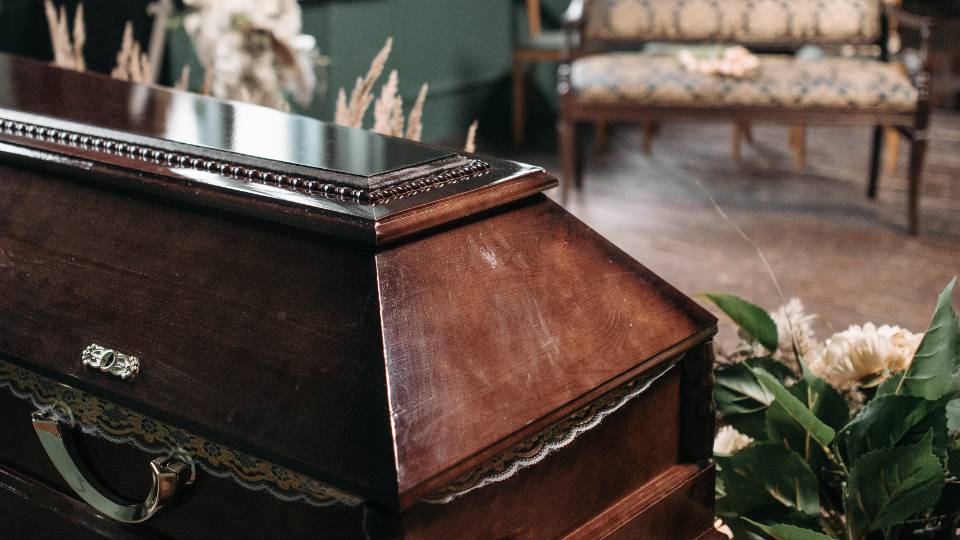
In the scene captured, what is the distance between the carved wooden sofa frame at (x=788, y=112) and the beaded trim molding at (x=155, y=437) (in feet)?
12.9

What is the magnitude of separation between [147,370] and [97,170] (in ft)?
0.83

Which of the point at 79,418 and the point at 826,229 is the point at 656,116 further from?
the point at 79,418

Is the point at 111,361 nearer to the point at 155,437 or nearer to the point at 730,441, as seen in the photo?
the point at 155,437

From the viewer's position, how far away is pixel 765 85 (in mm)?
4738

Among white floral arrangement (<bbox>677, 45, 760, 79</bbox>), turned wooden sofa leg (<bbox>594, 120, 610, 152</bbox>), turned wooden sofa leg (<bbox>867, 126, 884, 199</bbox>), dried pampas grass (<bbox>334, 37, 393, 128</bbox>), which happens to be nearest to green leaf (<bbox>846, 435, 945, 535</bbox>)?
dried pampas grass (<bbox>334, 37, 393, 128</bbox>)

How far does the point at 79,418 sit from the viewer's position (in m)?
1.11

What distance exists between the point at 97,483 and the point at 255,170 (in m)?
0.34

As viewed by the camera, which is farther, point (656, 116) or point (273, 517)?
point (656, 116)

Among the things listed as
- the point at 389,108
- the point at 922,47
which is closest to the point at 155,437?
the point at 389,108

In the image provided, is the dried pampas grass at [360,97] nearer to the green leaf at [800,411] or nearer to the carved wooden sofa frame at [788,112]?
the green leaf at [800,411]

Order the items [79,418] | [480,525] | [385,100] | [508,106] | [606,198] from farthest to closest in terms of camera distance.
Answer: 1. [508,106]
2. [606,198]
3. [385,100]
4. [79,418]
5. [480,525]

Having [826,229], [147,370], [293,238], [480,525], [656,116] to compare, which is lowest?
[826,229]

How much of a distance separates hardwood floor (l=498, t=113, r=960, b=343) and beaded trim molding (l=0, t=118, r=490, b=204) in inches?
84.5

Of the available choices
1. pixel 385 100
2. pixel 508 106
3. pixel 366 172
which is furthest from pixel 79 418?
pixel 508 106
